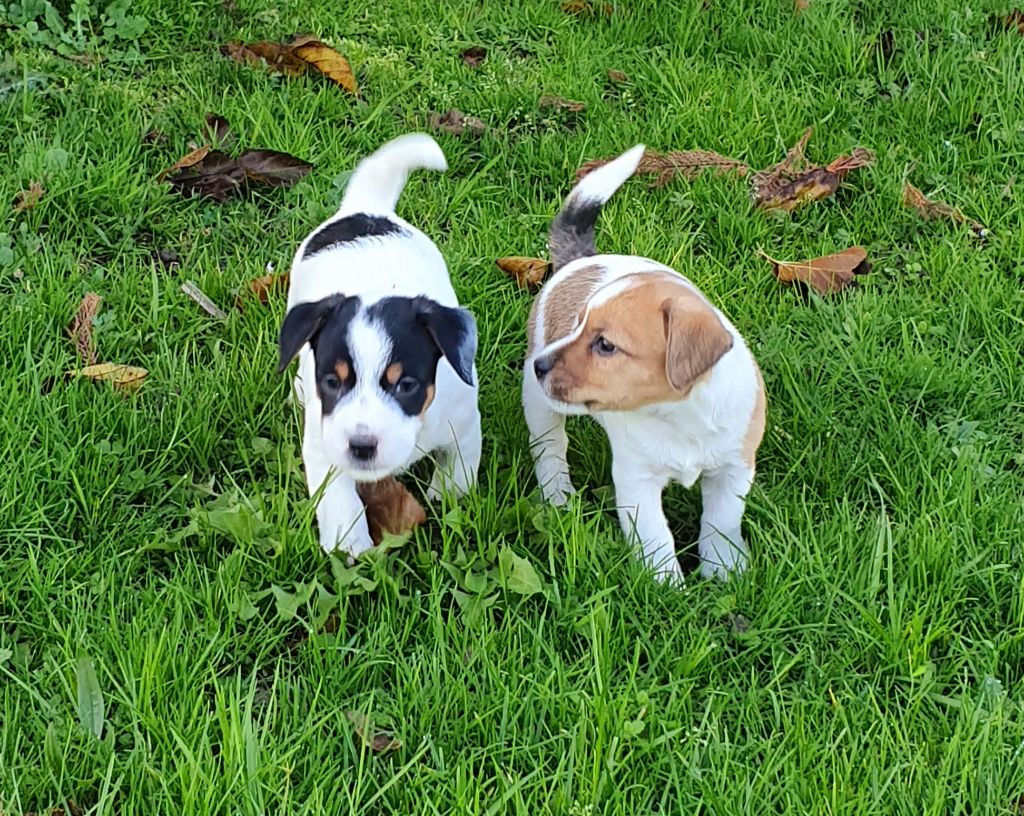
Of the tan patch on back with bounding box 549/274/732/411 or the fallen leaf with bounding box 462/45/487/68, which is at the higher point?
the tan patch on back with bounding box 549/274/732/411

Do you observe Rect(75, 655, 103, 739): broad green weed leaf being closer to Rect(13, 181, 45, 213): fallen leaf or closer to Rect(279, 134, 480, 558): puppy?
Rect(279, 134, 480, 558): puppy

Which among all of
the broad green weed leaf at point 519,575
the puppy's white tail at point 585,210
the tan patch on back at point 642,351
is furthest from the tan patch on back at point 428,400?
the puppy's white tail at point 585,210

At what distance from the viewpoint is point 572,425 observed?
385 centimetres

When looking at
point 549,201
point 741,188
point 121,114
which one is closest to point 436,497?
point 549,201

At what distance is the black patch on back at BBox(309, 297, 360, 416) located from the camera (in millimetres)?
3033

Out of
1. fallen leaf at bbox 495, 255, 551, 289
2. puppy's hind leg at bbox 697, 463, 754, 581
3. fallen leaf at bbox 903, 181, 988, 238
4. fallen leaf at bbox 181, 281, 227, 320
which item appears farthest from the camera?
fallen leaf at bbox 903, 181, 988, 238

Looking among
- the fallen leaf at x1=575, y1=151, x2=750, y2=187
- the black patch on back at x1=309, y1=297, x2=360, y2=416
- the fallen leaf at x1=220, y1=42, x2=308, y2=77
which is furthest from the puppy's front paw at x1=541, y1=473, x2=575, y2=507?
the fallen leaf at x1=220, y1=42, x2=308, y2=77

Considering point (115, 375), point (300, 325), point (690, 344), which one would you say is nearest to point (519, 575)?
point (690, 344)

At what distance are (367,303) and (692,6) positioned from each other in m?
3.35

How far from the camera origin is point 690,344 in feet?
9.72

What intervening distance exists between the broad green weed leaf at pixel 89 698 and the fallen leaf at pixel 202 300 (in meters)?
1.62

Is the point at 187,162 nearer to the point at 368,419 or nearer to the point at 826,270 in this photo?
the point at 368,419

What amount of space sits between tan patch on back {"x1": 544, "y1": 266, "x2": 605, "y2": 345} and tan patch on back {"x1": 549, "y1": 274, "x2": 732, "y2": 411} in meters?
0.25

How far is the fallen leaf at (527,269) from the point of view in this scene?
428 centimetres
